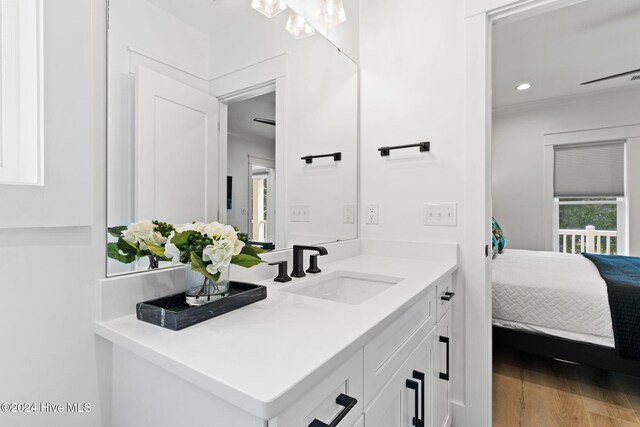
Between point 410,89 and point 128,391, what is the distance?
5.75 ft

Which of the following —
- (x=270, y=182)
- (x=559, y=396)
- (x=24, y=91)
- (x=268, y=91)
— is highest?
(x=268, y=91)

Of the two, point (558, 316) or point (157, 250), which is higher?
point (157, 250)

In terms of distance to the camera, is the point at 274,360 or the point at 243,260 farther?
the point at 243,260

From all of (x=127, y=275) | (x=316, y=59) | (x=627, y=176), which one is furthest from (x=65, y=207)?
(x=627, y=176)

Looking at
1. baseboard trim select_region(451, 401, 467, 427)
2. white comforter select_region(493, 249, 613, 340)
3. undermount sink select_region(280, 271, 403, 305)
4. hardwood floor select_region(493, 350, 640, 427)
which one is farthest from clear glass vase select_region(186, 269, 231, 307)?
white comforter select_region(493, 249, 613, 340)

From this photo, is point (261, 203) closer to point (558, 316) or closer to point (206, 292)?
point (206, 292)

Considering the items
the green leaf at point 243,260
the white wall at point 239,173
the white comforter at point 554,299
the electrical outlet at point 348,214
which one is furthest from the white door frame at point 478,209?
the green leaf at point 243,260

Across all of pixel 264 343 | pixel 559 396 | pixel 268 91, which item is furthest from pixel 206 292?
pixel 559 396

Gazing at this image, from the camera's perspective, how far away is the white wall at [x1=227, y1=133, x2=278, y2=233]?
1150mm

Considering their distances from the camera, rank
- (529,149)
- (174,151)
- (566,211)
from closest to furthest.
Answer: (174,151) → (566,211) → (529,149)

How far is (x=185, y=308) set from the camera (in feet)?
2.62

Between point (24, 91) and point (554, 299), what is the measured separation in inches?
107

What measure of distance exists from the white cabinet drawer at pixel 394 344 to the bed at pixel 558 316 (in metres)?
1.41

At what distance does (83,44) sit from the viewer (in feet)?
2.45
